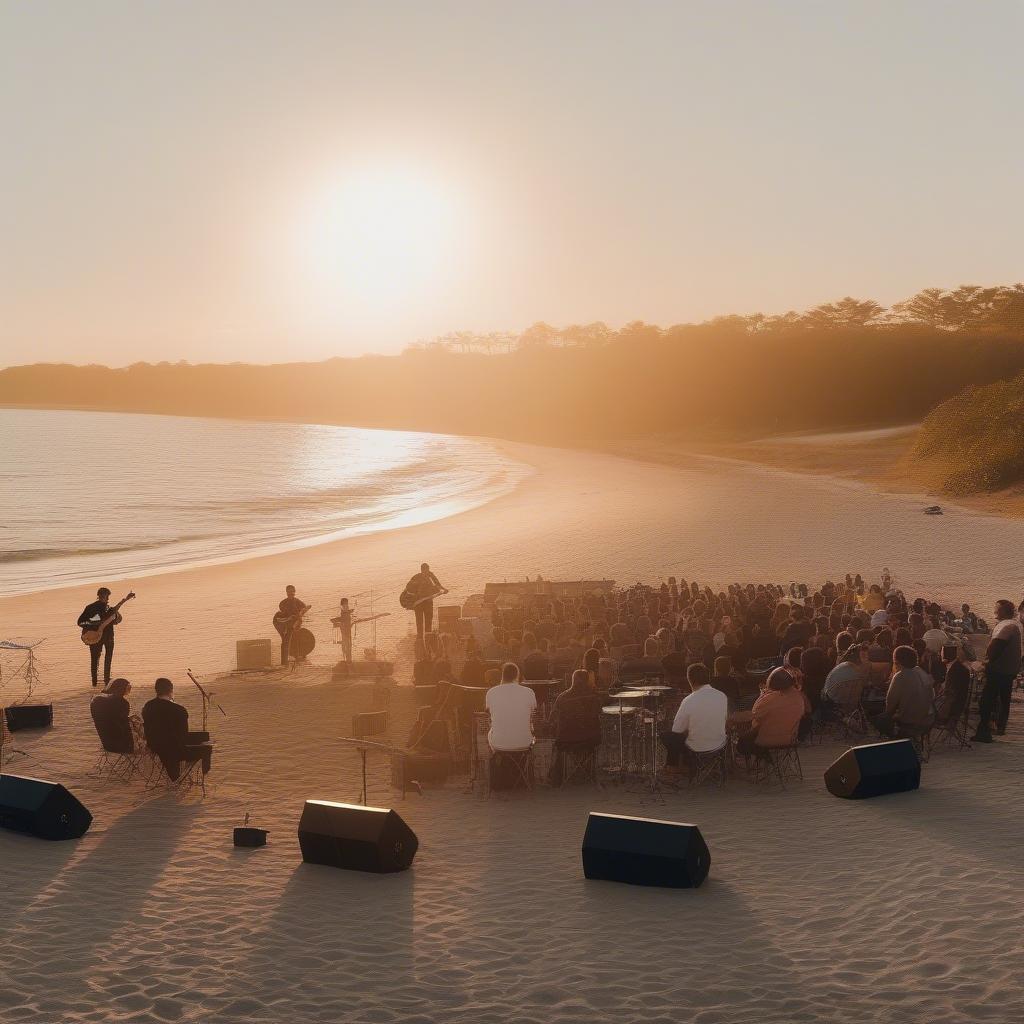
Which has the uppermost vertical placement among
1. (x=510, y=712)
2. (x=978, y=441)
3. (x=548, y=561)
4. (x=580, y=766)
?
(x=978, y=441)

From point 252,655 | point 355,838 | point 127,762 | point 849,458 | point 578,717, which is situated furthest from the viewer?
point 849,458

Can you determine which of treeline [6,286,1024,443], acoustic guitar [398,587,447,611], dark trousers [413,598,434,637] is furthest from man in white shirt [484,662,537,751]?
treeline [6,286,1024,443]

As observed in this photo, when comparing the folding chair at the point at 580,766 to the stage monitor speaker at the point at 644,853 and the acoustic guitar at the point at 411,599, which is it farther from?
the acoustic guitar at the point at 411,599

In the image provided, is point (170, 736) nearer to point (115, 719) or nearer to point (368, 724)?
point (115, 719)

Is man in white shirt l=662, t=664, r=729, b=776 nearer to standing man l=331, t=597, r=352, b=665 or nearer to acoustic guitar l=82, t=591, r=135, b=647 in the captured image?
standing man l=331, t=597, r=352, b=665

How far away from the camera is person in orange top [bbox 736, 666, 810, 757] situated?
34.7 ft

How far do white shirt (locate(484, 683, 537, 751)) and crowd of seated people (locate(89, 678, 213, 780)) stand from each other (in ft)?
9.71

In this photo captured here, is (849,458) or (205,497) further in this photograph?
(849,458)

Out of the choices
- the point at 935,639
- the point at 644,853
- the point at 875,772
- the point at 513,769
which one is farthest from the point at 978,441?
the point at 644,853

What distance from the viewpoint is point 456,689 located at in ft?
40.4

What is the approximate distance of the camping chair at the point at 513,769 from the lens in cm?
1088

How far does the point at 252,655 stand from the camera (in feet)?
57.1

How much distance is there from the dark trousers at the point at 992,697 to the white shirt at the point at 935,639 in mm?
2006

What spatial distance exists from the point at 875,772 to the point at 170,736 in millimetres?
6854
